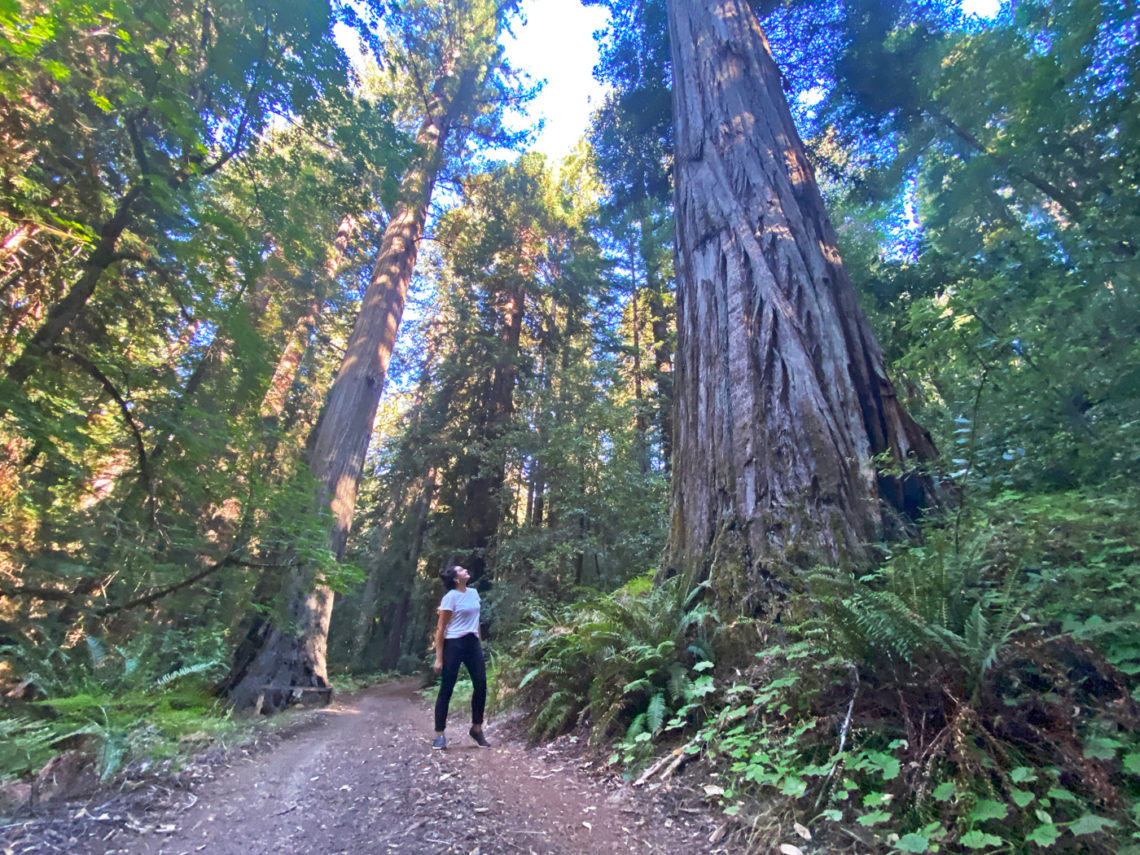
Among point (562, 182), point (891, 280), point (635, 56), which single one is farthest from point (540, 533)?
point (562, 182)

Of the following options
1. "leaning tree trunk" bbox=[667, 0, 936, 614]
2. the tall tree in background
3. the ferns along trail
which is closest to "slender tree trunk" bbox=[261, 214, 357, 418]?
the tall tree in background

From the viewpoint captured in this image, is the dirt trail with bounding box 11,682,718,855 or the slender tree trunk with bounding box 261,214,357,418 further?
the slender tree trunk with bounding box 261,214,357,418

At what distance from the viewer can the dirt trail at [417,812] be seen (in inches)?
91.0

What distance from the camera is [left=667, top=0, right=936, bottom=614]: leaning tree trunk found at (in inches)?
136

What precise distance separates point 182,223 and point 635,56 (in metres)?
9.05

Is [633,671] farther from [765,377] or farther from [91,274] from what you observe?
[91,274]

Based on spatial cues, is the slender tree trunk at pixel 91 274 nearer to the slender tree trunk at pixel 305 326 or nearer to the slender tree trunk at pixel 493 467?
the slender tree trunk at pixel 305 326

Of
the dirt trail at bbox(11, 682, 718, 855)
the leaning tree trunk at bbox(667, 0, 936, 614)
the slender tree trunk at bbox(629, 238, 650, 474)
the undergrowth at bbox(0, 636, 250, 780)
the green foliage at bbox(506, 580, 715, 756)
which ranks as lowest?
the dirt trail at bbox(11, 682, 718, 855)

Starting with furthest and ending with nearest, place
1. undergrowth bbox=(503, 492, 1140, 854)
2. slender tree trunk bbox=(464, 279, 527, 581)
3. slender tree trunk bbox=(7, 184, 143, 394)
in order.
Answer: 1. slender tree trunk bbox=(464, 279, 527, 581)
2. slender tree trunk bbox=(7, 184, 143, 394)
3. undergrowth bbox=(503, 492, 1140, 854)

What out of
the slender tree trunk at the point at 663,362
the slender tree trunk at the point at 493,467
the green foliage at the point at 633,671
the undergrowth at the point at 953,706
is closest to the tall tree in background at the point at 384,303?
the green foliage at the point at 633,671

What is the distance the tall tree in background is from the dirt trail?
1894mm

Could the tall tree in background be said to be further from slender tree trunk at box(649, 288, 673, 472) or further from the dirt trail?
slender tree trunk at box(649, 288, 673, 472)

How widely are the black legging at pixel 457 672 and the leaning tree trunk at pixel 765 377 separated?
1759mm

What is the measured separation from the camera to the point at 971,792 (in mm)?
1683
